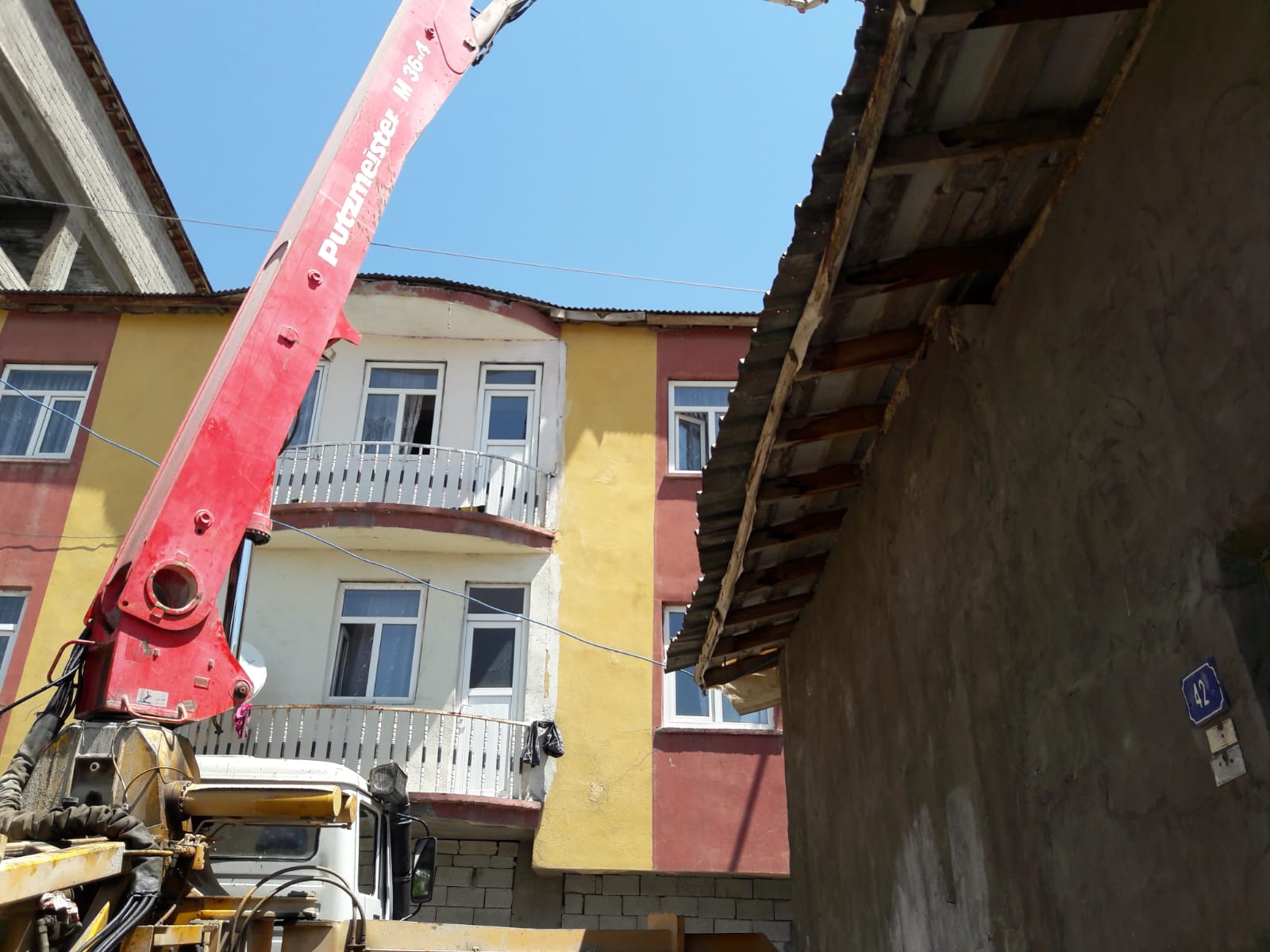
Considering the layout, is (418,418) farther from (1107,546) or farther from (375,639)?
(1107,546)

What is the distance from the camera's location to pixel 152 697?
498 cm

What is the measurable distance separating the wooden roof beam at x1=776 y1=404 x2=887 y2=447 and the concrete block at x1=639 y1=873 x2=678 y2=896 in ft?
29.4

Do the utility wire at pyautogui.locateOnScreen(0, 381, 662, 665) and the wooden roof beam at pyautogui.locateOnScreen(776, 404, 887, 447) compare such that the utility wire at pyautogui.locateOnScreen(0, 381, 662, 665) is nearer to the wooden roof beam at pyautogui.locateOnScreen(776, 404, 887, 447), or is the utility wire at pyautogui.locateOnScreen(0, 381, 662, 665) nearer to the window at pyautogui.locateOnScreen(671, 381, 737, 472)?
the window at pyautogui.locateOnScreen(671, 381, 737, 472)

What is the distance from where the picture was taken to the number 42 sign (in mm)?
2615

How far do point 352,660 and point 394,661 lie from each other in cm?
57

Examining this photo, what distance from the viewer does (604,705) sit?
43.2ft

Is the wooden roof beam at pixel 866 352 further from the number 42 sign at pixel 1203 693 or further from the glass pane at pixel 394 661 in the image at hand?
the glass pane at pixel 394 661

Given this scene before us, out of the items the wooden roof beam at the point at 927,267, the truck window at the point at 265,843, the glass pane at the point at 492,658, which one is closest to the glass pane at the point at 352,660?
the glass pane at the point at 492,658

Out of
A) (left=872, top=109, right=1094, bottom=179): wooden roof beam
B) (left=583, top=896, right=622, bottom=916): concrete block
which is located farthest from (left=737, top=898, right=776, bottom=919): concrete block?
(left=872, top=109, right=1094, bottom=179): wooden roof beam

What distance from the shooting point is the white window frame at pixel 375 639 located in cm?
1330

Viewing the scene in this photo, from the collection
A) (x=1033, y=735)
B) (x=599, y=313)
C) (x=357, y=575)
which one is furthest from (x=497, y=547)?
(x=1033, y=735)

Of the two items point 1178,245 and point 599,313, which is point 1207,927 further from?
point 599,313

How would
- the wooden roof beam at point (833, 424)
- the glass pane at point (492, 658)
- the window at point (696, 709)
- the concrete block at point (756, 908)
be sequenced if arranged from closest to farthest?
the wooden roof beam at point (833, 424) → the concrete block at point (756, 908) → the window at point (696, 709) → the glass pane at point (492, 658)

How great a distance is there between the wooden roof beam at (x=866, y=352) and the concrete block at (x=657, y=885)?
9.61 meters
